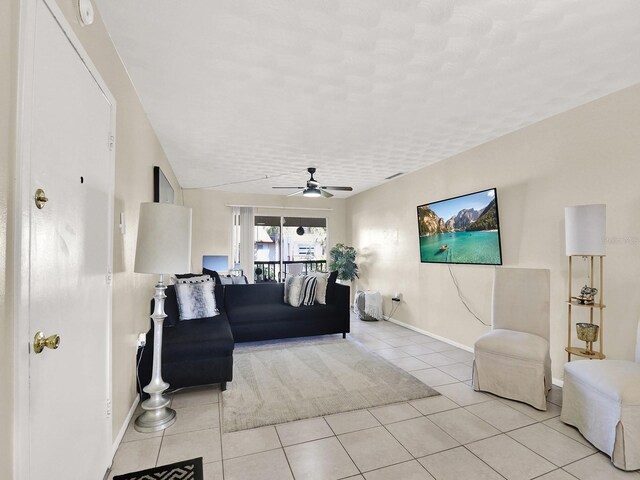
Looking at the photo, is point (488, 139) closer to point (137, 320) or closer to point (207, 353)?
point (207, 353)

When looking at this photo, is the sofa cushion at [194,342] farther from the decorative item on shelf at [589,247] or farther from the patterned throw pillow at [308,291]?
the decorative item on shelf at [589,247]

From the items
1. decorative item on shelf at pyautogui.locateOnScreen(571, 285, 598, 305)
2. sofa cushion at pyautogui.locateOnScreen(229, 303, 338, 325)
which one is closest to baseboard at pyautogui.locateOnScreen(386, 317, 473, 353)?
sofa cushion at pyautogui.locateOnScreen(229, 303, 338, 325)

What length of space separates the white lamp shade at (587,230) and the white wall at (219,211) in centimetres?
523

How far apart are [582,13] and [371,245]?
15.9 feet

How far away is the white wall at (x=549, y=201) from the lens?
8.13ft

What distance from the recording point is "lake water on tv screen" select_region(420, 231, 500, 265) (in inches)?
141

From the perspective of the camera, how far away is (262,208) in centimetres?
701

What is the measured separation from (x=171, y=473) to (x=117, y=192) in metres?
1.70

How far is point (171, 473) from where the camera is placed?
179 cm

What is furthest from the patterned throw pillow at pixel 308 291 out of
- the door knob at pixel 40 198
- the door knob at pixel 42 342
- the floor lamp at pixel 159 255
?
the door knob at pixel 40 198

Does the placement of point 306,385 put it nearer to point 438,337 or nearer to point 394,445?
point 394,445

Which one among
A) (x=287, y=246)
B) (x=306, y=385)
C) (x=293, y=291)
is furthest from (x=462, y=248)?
(x=287, y=246)

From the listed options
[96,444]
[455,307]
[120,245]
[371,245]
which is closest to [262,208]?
[371,245]

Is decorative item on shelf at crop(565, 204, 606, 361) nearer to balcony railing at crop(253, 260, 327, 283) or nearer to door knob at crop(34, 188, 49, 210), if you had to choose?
door knob at crop(34, 188, 49, 210)
